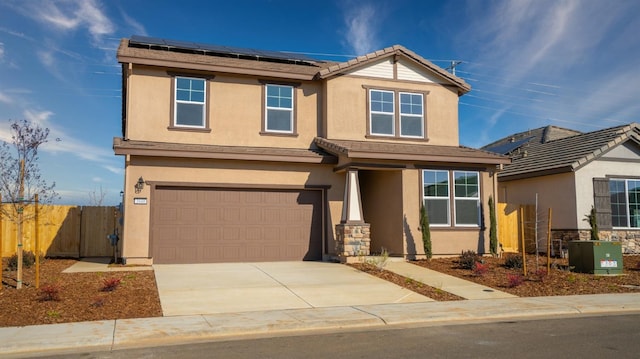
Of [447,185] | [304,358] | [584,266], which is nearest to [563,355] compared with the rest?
[304,358]

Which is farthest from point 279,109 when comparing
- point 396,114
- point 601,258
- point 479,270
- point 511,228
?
point 601,258

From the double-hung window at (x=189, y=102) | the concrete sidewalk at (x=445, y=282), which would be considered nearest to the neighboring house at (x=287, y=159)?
the double-hung window at (x=189, y=102)

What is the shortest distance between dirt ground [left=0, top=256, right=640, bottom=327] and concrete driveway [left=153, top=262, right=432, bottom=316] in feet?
1.36

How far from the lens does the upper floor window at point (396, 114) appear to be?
60.3ft

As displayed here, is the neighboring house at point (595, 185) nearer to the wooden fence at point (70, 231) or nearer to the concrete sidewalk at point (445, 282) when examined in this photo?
the concrete sidewalk at point (445, 282)

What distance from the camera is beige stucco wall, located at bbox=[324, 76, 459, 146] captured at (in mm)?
17875

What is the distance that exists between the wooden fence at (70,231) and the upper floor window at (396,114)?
929 centimetres

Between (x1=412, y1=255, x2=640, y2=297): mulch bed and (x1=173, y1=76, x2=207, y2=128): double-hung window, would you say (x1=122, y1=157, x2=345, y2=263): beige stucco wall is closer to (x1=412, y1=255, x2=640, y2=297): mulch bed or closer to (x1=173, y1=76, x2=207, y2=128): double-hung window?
(x1=173, y1=76, x2=207, y2=128): double-hung window

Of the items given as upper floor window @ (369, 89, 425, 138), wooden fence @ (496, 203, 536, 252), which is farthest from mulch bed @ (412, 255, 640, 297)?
upper floor window @ (369, 89, 425, 138)

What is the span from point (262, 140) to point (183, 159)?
8.84 feet

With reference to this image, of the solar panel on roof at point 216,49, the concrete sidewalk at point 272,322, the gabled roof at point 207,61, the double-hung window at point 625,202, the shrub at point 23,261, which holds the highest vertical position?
the solar panel on roof at point 216,49

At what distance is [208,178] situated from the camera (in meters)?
16.2

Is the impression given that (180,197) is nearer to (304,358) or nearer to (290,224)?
(290,224)

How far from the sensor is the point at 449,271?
48.9 ft
